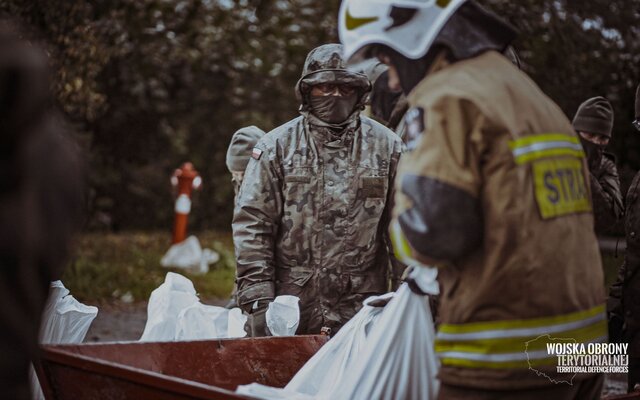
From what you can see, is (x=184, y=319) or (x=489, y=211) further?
→ (x=184, y=319)

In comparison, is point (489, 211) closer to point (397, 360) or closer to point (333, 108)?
point (397, 360)

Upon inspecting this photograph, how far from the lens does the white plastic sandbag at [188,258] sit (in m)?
Answer: 12.5

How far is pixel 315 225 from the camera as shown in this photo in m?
4.80

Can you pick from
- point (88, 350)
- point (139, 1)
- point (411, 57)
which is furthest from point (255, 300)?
point (139, 1)

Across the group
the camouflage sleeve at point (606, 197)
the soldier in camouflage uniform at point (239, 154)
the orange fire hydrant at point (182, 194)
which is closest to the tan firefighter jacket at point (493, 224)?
the camouflage sleeve at point (606, 197)

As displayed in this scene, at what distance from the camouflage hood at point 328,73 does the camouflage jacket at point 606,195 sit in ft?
4.60

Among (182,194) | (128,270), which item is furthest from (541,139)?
(182,194)

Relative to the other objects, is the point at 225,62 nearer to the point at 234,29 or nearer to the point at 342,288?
the point at 234,29

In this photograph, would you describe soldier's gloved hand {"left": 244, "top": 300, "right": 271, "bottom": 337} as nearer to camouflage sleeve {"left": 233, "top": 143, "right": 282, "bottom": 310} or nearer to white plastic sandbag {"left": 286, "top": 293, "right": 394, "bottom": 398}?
camouflage sleeve {"left": 233, "top": 143, "right": 282, "bottom": 310}

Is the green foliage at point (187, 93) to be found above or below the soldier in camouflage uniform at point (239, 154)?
below

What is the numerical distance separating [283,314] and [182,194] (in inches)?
341

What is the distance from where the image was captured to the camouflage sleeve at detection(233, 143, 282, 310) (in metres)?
4.75

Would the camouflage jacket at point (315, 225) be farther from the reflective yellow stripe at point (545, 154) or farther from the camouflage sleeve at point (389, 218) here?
the reflective yellow stripe at point (545, 154)

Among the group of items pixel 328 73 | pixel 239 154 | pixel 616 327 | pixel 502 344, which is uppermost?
pixel 328 73
